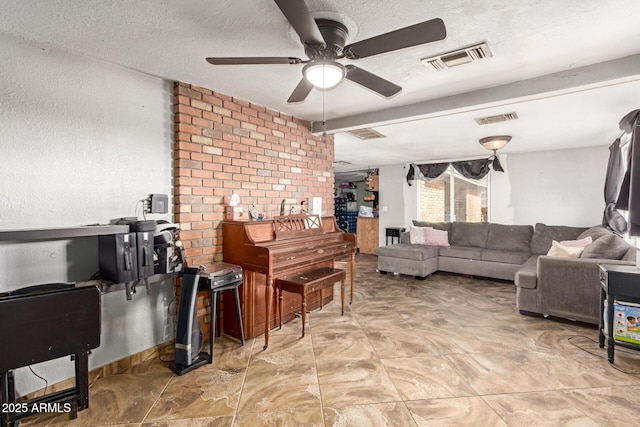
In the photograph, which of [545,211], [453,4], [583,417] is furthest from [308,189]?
[545,211]

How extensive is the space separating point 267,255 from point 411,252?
3.27m

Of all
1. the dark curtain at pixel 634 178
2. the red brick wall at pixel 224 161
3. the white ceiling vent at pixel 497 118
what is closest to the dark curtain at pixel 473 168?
the white ceiling vent at pixel 497 118

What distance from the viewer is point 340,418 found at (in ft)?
5.69

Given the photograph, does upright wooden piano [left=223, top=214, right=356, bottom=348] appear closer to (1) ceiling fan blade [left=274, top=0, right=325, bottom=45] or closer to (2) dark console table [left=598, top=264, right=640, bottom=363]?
(1) ceiling fan blade [left=274, top=0, right=325, bottom=45]

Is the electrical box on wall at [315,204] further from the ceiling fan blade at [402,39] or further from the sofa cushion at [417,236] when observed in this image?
the sofa cushion at [417,236]

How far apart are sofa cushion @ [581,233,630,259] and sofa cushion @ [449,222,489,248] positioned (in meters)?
2.21

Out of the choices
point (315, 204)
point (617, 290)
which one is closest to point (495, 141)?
point (617, 290)

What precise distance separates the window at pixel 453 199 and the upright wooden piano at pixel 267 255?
4.67 metres

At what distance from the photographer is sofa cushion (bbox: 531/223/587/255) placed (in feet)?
16.0

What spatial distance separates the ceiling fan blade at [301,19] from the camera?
1245 millimetres

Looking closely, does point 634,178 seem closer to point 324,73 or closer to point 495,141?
point 495,141

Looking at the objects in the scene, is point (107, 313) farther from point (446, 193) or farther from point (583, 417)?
point (446, 193)

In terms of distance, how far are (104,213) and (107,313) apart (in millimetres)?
736

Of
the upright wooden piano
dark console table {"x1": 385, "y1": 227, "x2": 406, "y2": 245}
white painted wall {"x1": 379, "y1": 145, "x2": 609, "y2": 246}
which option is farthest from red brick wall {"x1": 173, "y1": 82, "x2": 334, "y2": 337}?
white painted wall {"x1": 379, "y1": 145, "x2": 609, "y2": 246}
